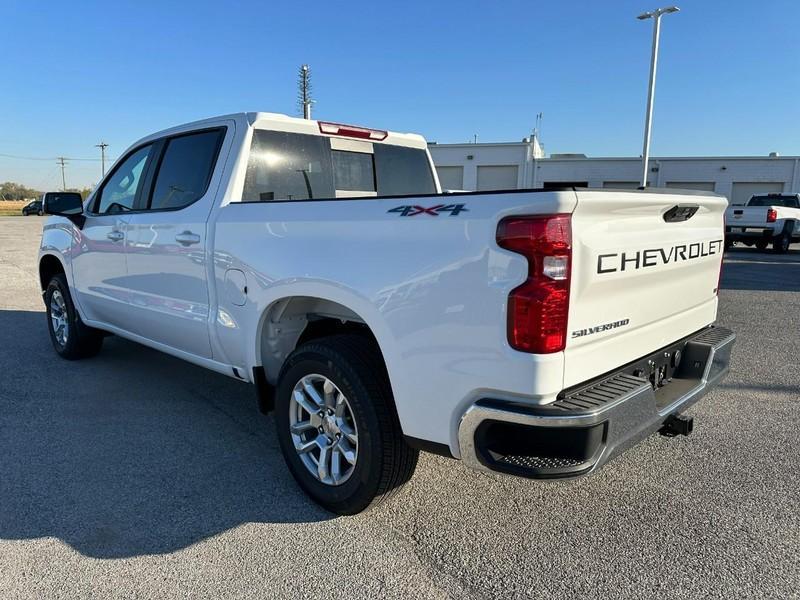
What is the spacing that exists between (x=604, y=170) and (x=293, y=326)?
3591 cm

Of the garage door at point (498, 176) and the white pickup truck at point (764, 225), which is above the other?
the garage door at point (498, 176)

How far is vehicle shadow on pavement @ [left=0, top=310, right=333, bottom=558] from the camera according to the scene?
2854 mm

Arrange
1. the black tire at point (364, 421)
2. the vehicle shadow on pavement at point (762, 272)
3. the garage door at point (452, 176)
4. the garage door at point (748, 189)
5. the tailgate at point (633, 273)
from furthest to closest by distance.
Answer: the garage door at point (452, 176) → the garage door at point (748, 189) → the vehicle shadow on pavement at point (762, 272) → the black tire at point (364, 421) → the tailgate at point (633, 273)

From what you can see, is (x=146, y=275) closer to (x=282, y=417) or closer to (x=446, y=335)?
(x=282, y=417)

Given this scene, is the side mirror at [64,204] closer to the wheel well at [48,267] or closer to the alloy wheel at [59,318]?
the wheel well at [48,267]

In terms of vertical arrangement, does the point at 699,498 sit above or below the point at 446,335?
below

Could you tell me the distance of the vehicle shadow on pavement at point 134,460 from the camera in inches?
112

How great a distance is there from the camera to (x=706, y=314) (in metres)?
3.36

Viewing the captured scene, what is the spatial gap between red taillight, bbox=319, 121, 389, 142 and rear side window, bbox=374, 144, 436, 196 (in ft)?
0.30

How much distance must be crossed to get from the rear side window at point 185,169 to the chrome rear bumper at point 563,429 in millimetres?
2446

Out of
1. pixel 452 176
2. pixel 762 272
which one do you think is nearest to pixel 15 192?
pixel 452 176

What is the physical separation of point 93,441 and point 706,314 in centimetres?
392

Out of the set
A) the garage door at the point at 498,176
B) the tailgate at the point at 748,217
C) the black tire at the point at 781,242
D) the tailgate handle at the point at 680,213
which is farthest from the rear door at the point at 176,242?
the garage door at the point at 498,176

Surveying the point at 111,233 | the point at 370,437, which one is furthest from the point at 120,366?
the point at 370,437
